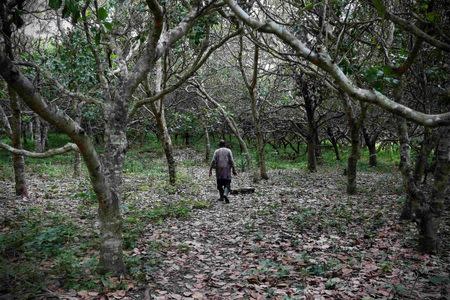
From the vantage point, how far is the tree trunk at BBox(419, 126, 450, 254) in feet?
22.3

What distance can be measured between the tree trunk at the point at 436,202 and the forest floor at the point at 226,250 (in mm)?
305

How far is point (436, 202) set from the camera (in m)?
6.99

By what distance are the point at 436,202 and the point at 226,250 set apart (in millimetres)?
4164

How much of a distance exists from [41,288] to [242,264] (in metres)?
3.33

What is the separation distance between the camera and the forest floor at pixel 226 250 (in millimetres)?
5555

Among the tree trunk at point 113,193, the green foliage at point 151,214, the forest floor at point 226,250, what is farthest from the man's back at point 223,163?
the tree trunk at point 113,193

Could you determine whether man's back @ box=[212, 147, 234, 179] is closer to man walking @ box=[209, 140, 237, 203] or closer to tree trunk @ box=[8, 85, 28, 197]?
man walking @ box=[209, 140, 237, 203]

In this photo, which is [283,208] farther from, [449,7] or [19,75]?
[19,75]

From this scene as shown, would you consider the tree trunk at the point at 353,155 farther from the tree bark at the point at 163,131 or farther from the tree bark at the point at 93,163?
the tree bark at the point at 93,163

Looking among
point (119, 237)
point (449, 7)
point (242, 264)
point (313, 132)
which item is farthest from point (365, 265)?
point (313, 132)

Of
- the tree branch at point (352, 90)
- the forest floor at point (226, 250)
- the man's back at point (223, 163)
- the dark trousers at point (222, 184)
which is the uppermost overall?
the tree branch at point (352, 90)

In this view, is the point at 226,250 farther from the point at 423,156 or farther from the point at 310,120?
the point at 310,120

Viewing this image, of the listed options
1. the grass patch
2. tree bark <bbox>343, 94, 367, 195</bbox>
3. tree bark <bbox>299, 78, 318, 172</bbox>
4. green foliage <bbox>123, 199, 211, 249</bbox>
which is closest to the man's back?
green foliage <bbox>123, 199, 211, 249</bbox>

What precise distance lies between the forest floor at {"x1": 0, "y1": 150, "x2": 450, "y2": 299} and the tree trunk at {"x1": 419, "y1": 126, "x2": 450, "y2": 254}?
1.00 feet
